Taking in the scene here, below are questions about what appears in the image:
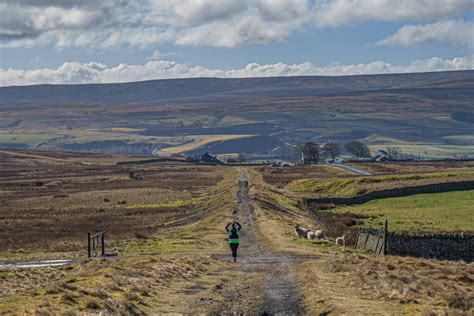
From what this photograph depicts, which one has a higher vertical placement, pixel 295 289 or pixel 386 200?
pixel 295 289

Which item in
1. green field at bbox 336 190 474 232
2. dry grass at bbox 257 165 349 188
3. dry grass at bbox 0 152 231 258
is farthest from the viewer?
dry grass at bbox 257 165 349 188

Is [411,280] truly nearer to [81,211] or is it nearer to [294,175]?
[81,211]

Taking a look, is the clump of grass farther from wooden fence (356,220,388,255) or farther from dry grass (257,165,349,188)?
dry grass (257,165,349,188)

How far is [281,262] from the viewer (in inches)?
1430

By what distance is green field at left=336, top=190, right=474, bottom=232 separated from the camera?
213 ft

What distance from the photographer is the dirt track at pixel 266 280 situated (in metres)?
23.4

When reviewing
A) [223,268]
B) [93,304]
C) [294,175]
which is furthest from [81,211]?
[294,175]

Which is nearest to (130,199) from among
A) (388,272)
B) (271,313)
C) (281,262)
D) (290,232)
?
(290,232)

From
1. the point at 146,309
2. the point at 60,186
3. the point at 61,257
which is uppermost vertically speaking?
the point at 146,309

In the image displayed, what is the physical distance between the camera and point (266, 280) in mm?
29703

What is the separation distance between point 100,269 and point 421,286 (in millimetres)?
12163

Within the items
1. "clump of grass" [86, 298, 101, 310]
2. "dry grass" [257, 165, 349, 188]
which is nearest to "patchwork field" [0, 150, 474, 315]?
"clump of grass" [86, 298, 101, 310]

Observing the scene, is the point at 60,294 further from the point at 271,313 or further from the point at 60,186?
the point at 60,186

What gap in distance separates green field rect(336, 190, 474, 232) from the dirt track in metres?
18.5
